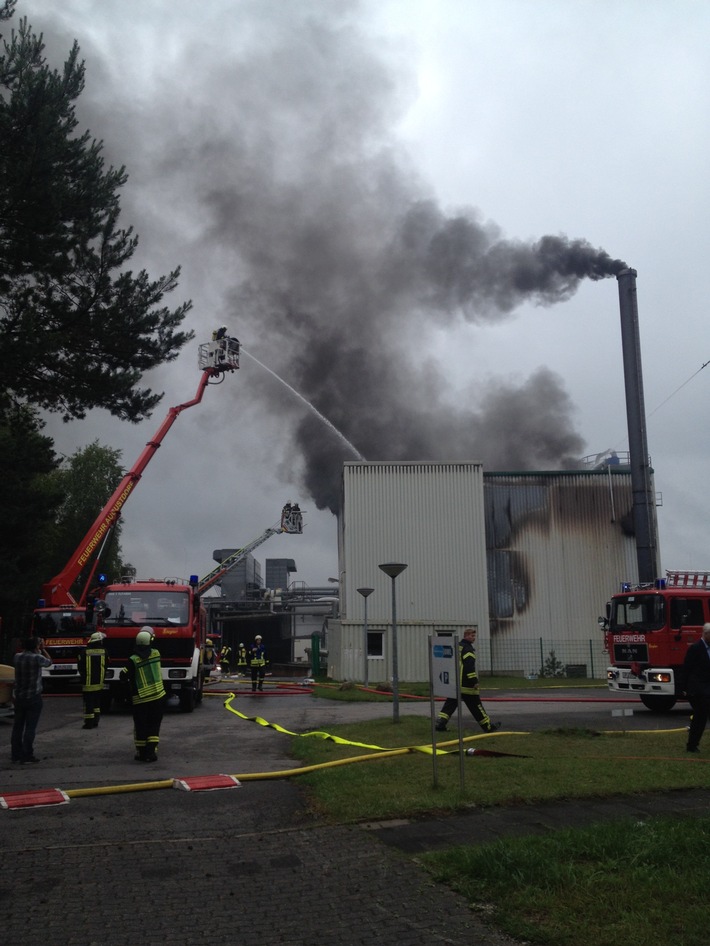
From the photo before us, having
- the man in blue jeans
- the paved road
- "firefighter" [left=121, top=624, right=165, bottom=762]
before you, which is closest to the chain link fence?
"firefighter" [left=121, top=624, right=165, bottom=762]

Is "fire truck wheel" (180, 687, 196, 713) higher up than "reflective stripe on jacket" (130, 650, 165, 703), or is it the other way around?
"reflective stripe on jacket" (130, 650, 165, 703)

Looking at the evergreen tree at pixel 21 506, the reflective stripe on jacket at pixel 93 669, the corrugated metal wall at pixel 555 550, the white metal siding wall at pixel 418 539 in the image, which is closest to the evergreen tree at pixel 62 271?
the evergreen tree at pixel 21 506

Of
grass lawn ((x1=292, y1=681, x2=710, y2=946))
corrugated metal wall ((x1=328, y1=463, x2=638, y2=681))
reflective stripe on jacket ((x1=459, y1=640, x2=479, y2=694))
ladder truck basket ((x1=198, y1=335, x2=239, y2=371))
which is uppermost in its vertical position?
ladder truck basket ((x1=198, y1=335, x2=239, y2=371))

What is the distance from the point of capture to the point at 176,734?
12766 mm

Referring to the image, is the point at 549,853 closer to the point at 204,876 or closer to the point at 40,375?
the point at 204,876

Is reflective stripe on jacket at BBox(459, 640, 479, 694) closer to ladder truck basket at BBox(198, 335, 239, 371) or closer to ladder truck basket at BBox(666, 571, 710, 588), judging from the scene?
ladder truck basket at BBox(666, 571, 710, 588)

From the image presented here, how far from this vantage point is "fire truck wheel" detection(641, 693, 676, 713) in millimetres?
15695

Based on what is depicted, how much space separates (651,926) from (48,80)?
13.7m

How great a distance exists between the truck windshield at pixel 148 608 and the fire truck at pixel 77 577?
316 centimetres

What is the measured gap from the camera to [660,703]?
15.8 m

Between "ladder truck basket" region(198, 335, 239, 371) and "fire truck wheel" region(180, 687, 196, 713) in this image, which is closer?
"fire truck wheel" region(180, 687, 196, 713)

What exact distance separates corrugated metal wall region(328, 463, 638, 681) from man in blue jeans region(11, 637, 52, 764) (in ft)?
68.3

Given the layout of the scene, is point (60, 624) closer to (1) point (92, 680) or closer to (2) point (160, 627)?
(2) point (160, 627)

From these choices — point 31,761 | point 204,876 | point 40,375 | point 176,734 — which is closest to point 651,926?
point 204,876
